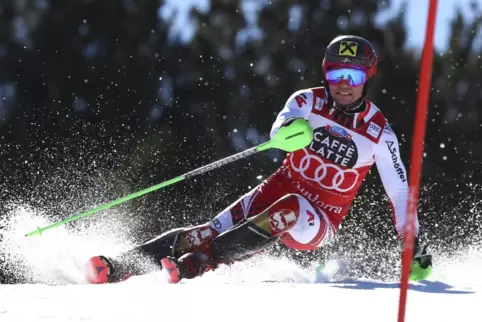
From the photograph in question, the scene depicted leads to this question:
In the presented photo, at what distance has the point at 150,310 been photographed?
3.54 meters

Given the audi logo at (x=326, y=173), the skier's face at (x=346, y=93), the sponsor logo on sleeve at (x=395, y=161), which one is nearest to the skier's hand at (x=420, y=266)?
the sponsor logo on sleeve at (x=395, y=161)

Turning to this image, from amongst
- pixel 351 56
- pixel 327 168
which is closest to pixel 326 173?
pixel 327 168

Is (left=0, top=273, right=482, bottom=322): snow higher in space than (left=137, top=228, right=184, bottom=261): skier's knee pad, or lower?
lower

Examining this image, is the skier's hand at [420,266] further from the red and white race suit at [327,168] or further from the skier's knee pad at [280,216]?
the skier's knee pad at [280,216]

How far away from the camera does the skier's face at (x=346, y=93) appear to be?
5.62 m

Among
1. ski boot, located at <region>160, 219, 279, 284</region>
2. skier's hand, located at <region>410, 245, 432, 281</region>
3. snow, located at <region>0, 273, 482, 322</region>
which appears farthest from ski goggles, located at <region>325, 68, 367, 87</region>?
snow, located at <region>0, 273, 482, 322</region>

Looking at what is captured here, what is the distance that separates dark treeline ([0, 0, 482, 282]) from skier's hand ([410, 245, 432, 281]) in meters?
11.8

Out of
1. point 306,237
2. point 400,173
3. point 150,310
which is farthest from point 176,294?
point 400,173

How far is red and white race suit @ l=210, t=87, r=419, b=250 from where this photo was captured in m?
5.50

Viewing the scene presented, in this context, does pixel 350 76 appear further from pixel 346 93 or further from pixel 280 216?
pixel 280 216

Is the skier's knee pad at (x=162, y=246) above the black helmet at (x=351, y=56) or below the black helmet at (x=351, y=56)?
below

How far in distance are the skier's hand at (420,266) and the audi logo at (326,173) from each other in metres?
0.95

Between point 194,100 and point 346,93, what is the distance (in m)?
15.0

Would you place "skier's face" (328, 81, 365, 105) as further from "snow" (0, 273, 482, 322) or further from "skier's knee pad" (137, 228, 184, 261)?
"snow" (0, 273, 482, 322)
